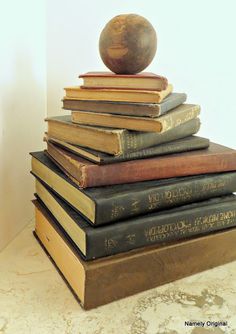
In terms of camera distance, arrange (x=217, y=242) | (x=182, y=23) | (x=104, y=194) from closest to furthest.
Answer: (x=104, y=194) < (x=217, y=242) < (x=182, y=23)

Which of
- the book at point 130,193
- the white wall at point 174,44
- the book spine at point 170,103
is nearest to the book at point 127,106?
the book spine at point 170,103

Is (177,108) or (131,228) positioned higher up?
(177,108)

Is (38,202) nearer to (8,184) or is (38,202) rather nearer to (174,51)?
(8,184)

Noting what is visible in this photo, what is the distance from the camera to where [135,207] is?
532 millimetres

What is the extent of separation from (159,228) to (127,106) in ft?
0.66

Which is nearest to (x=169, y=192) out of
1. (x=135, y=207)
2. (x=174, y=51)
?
(x=135, y=207)

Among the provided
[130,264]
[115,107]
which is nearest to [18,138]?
[115,107]

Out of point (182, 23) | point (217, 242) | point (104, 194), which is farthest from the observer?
point (182, 23)

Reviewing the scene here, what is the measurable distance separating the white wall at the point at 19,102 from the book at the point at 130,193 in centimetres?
7

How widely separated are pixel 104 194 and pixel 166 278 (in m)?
0.19

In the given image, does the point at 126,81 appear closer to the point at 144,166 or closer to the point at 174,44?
the point at 144,166

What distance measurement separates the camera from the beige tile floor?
0.48 m

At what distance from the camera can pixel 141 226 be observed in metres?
0.53

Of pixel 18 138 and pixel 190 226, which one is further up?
pixel 18 138
